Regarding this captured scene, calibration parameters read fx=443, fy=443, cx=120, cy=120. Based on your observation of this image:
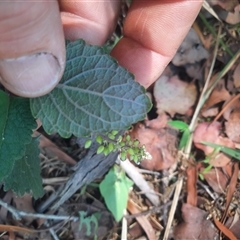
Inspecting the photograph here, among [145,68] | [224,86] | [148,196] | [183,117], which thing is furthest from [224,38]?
[148,196]

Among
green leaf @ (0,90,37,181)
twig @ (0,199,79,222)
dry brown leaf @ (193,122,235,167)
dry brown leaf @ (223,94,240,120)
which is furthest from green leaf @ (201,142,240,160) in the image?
green leaf @ (0,90,37,181)

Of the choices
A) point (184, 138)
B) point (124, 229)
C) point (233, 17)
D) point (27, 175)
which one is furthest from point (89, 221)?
point (233, 17)

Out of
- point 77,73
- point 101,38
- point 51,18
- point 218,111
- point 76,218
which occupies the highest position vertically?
point 51,18

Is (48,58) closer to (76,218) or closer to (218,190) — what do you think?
(76,218)

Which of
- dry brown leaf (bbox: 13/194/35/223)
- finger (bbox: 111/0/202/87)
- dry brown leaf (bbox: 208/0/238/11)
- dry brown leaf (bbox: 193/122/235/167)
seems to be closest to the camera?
finger (bbox: 111/0/202/87)

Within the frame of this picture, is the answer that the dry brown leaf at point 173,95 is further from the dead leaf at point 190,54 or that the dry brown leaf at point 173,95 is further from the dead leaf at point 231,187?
the dead leaf at point 231,187

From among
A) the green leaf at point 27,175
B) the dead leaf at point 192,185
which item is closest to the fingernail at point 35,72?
the green leaf at point 27,175

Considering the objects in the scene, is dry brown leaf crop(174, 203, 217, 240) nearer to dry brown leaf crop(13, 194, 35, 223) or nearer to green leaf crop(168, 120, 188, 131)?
green leaf crop(168, 120, 188, 131)
